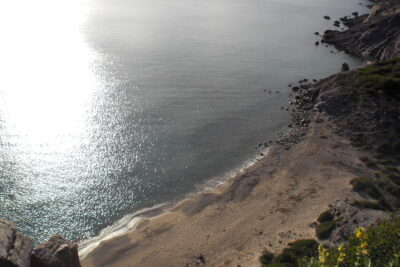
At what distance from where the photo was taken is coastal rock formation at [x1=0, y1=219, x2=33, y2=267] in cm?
2254

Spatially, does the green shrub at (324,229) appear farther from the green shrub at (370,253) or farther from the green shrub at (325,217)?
the green shrub at (370,253)

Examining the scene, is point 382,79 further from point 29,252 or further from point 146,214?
point 29,252

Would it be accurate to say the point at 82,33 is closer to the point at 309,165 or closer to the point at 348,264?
the point at 309,165

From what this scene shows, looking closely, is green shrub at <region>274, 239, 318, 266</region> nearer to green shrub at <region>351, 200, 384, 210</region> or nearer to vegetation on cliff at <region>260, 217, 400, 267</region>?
green shrub at <region>351, 200, 384, 210</region>

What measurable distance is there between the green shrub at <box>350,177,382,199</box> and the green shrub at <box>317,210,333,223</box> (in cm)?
650

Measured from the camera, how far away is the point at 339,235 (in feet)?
97.9

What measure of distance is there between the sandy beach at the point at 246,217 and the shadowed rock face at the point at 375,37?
54358 millimetres

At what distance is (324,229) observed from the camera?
105 ft

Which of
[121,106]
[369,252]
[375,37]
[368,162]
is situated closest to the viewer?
[369,252]

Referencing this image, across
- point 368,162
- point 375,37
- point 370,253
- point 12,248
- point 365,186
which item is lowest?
point 365,186

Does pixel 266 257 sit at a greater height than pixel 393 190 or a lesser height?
lesser

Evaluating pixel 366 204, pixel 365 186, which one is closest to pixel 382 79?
pixel 365 186

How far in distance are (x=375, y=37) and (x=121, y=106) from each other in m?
77.4

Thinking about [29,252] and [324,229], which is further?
[324,229]
